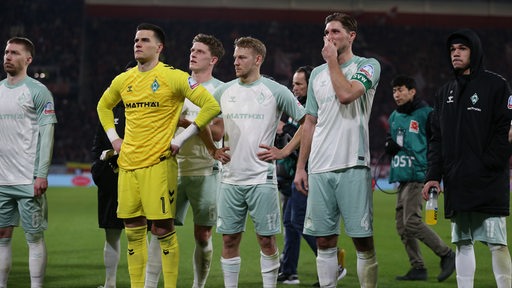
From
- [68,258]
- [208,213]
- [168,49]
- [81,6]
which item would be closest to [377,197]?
[68,258]

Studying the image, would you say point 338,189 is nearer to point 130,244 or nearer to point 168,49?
point 130,244

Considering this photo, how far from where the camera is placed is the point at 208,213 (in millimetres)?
7324

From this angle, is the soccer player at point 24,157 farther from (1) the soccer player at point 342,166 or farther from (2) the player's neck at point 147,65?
(1) the soccer player at point 342,166

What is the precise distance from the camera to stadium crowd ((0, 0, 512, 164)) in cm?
3934

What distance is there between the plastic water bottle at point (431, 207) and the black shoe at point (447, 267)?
9.15ft

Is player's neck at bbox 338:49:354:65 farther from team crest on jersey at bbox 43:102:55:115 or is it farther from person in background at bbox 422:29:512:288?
team crest on jersey at bbox 43:102:55:115

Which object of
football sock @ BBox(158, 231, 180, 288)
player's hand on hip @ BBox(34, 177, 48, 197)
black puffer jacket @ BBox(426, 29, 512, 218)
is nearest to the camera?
black puffer jacket @ BBox(426, 29, 512, 218)

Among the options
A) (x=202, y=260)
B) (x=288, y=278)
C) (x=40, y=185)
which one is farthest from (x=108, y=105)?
(x=288, y=278)

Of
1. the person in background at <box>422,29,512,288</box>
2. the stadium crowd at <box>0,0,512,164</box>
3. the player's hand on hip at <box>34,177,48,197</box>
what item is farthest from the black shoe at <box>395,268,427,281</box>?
the stadium crowd at <box>0,0,512,164</box>

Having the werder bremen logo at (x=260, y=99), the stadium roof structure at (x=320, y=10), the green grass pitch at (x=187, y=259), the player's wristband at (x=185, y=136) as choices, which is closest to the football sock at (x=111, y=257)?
the green grass pitch at (x=187, y=259)

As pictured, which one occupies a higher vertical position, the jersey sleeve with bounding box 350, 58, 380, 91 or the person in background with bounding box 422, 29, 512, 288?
the jersey sleeve with bounding box 350, 58, 380, 91

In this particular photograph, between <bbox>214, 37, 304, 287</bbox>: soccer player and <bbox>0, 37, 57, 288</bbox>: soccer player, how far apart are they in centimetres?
176

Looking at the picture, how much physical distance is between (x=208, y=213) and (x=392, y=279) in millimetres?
2741

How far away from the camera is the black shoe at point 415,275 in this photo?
887cm
